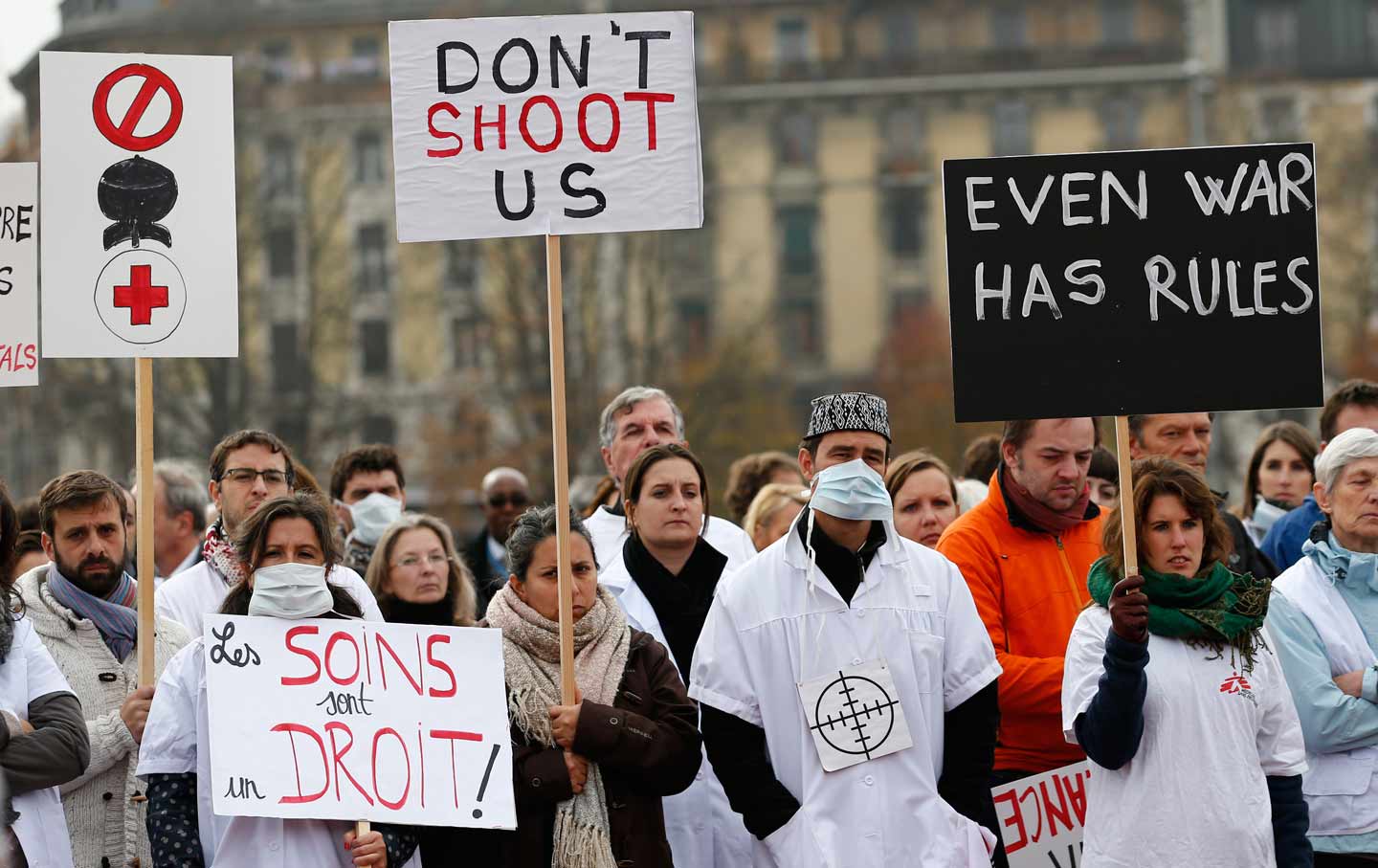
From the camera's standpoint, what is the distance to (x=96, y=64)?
231 inches

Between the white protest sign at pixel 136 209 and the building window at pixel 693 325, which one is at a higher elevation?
the building window at pixel 693 325

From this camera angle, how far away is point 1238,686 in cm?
513

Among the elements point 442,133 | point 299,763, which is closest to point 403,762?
point 299,763

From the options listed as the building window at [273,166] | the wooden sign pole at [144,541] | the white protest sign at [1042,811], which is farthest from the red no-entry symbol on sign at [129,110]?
the building window at [273,166]

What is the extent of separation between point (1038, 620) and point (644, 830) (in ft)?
4.45

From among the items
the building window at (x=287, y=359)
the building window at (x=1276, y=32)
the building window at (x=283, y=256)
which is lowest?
the building window at (x=287, y=359)

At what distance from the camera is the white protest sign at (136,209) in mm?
5773

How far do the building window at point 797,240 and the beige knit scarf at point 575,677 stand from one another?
61.0m

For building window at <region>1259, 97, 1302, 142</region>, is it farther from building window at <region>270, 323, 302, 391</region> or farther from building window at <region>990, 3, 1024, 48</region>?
building window at <region>270, 323, 302, 391</region>

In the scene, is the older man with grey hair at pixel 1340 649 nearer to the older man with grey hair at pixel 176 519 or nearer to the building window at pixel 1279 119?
the older man with grey hair at pixel 176 519

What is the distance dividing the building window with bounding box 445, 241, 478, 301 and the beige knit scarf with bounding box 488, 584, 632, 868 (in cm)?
3941

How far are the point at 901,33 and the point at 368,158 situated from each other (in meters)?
18.4

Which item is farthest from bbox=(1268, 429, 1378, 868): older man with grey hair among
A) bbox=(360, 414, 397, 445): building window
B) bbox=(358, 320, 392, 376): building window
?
bbox=(358, 320, 392, 376): building window

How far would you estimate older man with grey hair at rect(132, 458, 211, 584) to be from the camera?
8.01m
